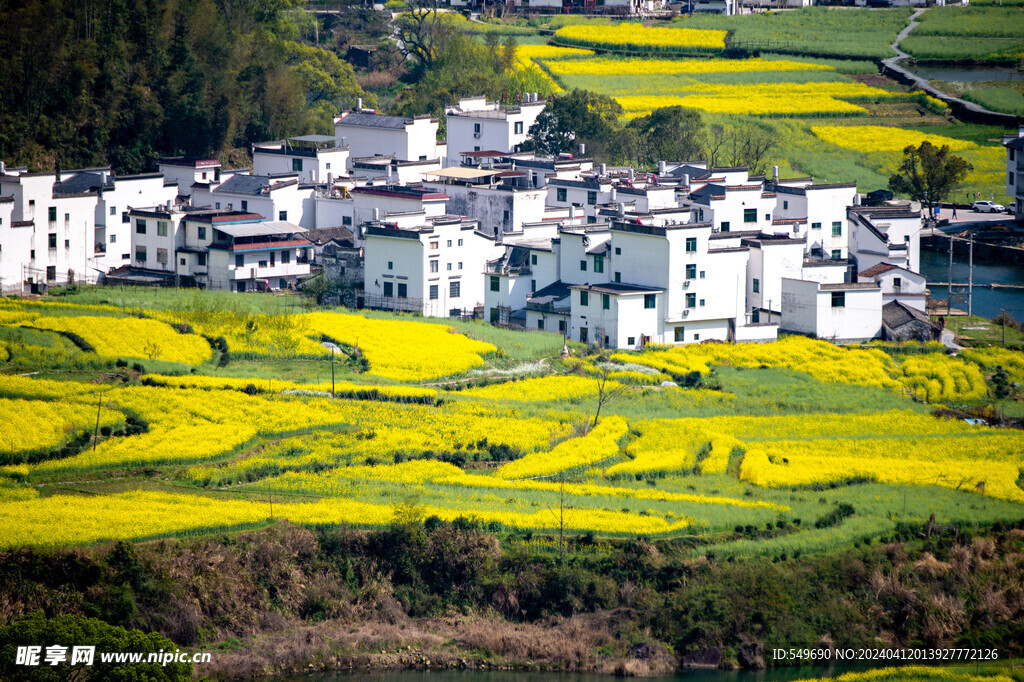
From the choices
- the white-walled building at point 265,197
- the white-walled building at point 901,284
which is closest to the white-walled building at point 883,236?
the white-walled building at point 901,284

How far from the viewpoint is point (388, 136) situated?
8031 cm

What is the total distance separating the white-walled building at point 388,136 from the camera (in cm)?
8000

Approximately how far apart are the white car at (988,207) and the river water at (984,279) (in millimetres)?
7394

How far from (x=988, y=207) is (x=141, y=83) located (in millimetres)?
46600

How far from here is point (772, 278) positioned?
5981cm

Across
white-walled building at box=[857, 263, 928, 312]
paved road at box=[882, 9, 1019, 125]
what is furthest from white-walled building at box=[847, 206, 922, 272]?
paved road at box=[882, 9, 1019, 125]

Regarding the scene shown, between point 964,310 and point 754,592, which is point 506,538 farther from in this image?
point 964,310

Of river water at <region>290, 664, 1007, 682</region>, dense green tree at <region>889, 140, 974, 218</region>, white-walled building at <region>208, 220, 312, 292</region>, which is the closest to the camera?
river water at <region>290, 664, 1007, 682</region>

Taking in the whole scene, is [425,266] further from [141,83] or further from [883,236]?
[141,83]

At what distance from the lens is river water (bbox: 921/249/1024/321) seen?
67.1m

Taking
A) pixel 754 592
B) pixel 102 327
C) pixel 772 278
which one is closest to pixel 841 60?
pixel 772 278

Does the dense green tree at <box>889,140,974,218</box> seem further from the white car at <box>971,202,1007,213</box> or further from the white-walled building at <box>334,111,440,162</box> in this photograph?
the white-walled building at <box>334,111,440,162</box>

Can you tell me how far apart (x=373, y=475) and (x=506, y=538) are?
567 centimetres

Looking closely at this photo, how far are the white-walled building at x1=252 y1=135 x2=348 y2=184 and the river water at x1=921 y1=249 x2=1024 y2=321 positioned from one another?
96.5ft
